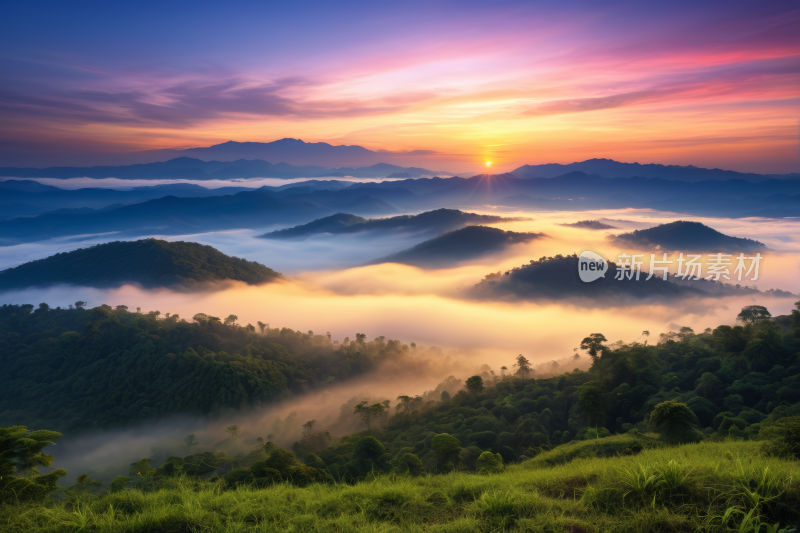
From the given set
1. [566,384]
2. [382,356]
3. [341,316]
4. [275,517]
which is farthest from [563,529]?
[341,316]

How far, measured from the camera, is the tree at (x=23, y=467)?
895cm

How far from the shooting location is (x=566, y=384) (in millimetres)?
51969

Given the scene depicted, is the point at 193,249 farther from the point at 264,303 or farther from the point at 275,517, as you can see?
the point at 275,517

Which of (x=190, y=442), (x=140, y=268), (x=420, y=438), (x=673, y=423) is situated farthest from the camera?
(x=140, y=268)

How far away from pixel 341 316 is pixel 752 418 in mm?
178224

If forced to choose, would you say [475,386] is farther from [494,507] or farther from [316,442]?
[494,507]

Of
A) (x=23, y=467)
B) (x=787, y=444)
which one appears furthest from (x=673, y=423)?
(x=23, y=467)

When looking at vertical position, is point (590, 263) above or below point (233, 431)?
above

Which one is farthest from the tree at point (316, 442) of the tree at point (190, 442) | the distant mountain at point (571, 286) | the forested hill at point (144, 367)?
the distant mountain at point (571, 286)

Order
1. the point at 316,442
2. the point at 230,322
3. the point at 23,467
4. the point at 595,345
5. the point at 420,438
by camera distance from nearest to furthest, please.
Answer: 1. the point at 23,467
2. the point at 420,438
3. the point at 595,345
4. the point at 316,442
5. the point at 230,322

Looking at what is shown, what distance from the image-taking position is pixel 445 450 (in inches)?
1176

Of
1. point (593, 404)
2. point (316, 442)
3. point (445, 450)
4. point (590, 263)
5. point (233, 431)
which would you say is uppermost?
point (590, 263)

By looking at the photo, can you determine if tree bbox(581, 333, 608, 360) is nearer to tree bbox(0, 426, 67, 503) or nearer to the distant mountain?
tree bbox(0, 426, 67, 503)

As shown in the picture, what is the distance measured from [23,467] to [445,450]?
83.8 ft
